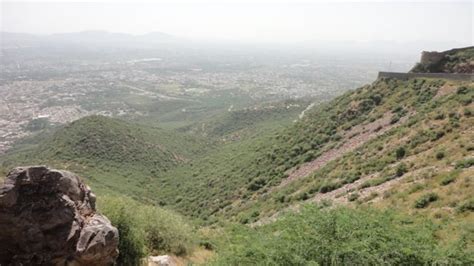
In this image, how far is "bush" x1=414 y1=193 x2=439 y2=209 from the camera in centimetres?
1617

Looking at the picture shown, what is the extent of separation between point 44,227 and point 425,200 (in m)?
14.3

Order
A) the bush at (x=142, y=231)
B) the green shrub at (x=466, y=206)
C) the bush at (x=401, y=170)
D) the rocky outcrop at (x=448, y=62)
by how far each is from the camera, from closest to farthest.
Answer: the bush at (x=142, y=231)
the green shrub at (x=466, y=206)
the bush at (x=401, y=170)
the rocky outcrop at (x=448, y=62)

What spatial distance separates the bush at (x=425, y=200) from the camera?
53.0ft

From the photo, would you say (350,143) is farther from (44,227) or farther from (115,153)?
(115,153)

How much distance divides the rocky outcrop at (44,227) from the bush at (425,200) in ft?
39.9

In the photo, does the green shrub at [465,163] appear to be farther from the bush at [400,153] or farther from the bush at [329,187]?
the bush at [329,187]

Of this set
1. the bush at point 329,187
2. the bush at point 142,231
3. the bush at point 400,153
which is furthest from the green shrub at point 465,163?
the bush at point 142,231

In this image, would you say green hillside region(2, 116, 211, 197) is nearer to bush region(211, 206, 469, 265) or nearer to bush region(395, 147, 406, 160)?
bush region(395, 147, 406, 160)

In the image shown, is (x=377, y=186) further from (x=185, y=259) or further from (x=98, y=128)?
(x=98, y=128)

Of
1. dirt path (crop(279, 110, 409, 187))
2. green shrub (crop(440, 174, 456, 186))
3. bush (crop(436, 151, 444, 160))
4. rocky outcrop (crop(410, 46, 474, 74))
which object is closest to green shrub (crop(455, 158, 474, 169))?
green shrub (crop(440, 174, 456, 186))

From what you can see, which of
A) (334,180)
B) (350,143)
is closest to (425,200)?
(334,180)

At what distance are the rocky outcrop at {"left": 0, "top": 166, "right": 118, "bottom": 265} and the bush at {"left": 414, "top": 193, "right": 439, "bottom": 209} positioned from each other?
39.9ft

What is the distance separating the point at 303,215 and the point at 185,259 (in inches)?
288

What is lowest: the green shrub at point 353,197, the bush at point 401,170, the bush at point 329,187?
the bush at point 329,187
